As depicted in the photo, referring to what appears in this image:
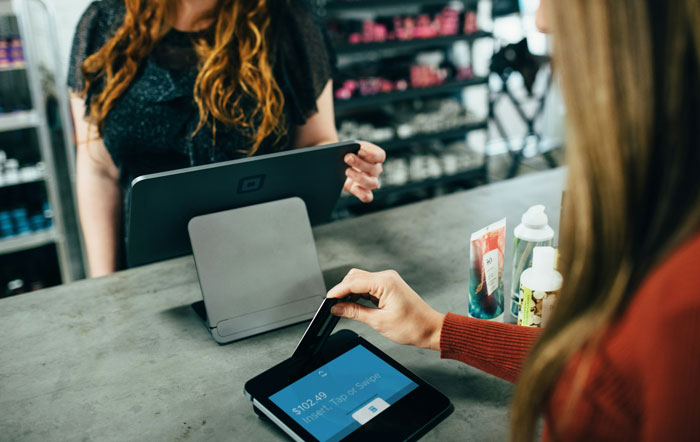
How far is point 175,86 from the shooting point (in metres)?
1.57

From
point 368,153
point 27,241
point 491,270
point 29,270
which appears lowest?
point 29,270

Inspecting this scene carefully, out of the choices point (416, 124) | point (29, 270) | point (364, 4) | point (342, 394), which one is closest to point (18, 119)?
point (29, 270)

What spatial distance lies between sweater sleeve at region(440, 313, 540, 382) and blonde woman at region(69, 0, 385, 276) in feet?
2.98

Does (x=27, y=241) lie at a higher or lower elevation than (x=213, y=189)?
lower

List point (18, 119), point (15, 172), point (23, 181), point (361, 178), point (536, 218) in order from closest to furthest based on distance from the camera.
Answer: point (536, 218) < point (361, 178) < point (18, 119) < point (15, 172) < point (23, 181)

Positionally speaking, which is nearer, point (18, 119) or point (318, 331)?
point (318, 331)

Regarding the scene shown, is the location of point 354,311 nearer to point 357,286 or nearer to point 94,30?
point 357,286

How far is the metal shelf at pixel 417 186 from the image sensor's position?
401 cm

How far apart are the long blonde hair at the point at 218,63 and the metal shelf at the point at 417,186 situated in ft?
7.43

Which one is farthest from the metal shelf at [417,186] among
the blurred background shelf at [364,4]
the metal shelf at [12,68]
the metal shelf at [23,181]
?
the metal shelf at [12,68]

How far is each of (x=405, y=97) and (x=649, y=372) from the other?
370cm

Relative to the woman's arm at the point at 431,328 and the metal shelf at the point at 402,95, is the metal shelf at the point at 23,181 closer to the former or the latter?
the metal shelf at the point at 402,95

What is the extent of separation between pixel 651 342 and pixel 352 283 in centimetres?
57

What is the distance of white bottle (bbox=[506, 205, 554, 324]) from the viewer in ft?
3.55
